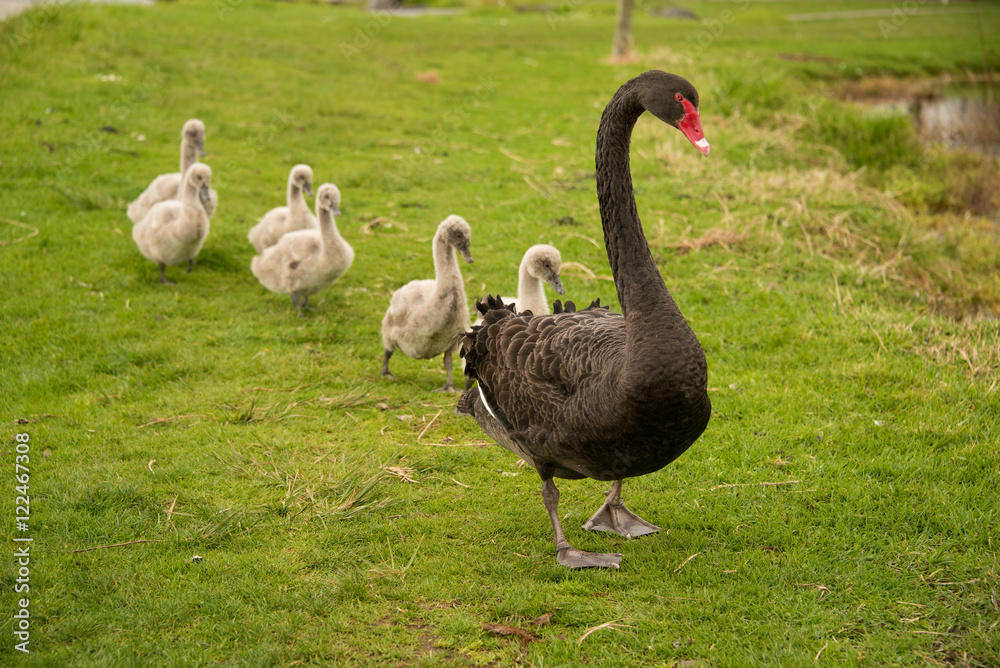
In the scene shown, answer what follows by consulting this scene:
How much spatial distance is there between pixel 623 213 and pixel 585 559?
1827mm

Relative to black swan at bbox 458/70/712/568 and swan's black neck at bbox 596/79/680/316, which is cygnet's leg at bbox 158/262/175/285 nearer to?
black swan at bbox 458/70/712/568

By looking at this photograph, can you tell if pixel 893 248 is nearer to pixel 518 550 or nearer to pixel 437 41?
pixel 518 550

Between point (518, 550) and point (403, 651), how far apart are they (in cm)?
99

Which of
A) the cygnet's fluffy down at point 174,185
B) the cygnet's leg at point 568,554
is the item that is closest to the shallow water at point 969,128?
the cygnet's fluffy down at point 174,185

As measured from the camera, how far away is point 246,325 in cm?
725

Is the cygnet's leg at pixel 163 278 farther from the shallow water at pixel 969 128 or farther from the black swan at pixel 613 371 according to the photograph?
the shallow water at pixel 969 128

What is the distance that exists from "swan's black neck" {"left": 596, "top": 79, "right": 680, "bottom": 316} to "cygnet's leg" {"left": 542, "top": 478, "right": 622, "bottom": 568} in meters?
1.13

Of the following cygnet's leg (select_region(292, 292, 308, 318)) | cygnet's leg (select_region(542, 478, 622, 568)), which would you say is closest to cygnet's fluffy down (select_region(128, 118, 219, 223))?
cygnet's leg (select_region(292, 292, 308, 318))

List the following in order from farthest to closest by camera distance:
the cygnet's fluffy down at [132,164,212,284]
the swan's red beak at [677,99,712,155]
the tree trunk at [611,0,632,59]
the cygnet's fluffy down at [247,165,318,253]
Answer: the tree trunk at [611,0,632,59], the cygnet's fluffy down at [247,165,318,253], the cygnet's fluffy down at [132,164,212,284], the swan's red beak at [677,99,712,155]

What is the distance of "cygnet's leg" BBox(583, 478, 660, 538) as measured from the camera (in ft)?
14.5

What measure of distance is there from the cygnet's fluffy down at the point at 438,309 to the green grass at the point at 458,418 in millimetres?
518

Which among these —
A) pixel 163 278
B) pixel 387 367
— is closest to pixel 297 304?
pixel 387 367

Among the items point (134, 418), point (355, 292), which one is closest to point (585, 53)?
point (355, 292)

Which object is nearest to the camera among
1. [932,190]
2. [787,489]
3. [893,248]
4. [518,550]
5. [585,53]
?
[518,550]
